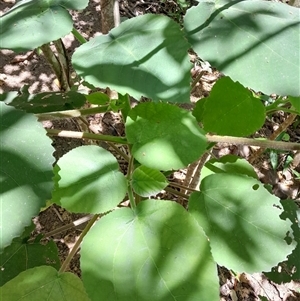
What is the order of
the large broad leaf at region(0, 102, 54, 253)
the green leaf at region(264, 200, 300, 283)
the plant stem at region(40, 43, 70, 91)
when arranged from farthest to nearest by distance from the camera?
1. the plant stem at region(40, 43, 70, 91)
2. the green leaf at region(264, 200, 300, 283)
3. the large broad leaf at region(0, 102, 54, 253)

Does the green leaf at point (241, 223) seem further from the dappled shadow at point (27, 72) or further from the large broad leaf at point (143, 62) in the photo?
the dappled shadow at point (27, 72)

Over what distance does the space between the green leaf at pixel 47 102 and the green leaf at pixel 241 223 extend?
1.66ft

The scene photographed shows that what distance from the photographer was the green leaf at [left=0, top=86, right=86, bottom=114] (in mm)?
1263

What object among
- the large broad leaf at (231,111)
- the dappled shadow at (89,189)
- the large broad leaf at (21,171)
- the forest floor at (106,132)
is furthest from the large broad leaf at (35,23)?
the forest floor at (106,132)

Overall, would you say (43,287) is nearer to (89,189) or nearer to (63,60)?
(89,189)

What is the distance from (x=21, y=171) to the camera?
74cm

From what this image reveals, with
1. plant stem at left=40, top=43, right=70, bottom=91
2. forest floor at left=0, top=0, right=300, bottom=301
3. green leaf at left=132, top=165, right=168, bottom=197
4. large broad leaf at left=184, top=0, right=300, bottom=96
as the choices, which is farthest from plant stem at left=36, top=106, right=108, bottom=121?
forest floor at left=0, top=0, right=300, bottom=301

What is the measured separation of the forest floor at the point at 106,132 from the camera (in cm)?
204

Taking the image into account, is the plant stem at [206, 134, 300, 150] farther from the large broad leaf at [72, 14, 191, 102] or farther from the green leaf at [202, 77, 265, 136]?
the large broad leaf at [72, 14, 191, 102]

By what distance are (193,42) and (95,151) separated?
339 millimetres

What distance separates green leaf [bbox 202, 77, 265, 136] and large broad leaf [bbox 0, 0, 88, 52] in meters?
0.42

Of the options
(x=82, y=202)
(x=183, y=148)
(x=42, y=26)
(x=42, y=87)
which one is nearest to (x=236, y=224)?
(x=183, y=148)

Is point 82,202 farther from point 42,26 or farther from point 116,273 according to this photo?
point 42,26

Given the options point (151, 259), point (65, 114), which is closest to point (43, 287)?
point (151, 259)
